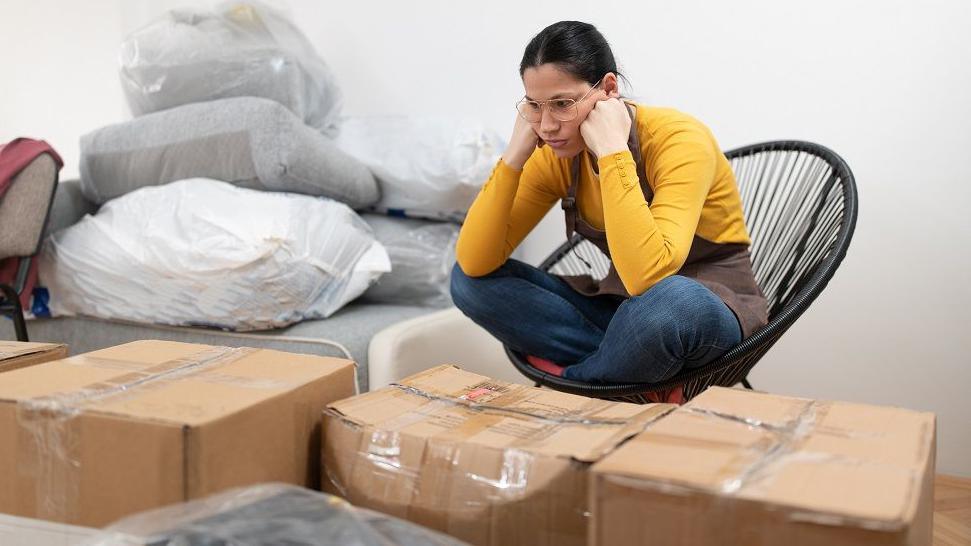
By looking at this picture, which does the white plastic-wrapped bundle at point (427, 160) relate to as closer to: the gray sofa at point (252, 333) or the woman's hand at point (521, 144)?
the gray sofa at point (252, 333)

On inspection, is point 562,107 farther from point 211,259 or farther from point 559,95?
point 211,259

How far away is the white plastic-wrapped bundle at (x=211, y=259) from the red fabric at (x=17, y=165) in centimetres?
4

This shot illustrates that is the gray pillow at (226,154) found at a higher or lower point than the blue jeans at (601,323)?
higher

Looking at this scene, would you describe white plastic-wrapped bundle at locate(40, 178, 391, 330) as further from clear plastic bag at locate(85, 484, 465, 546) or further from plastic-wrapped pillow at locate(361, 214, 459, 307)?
clear plastic bag at locate(85, 484, 465, 546)

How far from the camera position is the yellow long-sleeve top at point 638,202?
131 centimetres

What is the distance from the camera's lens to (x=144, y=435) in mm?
863

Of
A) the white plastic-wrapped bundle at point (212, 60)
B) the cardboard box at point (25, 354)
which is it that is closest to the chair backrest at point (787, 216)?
the white plastic-wrapped bundle at point (212, 60)

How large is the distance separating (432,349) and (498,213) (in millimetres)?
449

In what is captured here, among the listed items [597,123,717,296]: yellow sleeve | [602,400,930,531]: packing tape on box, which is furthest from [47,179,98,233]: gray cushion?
[602,400,930,531]: packing tape on box

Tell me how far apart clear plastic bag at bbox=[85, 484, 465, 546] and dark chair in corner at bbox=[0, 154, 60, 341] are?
3.70 feet

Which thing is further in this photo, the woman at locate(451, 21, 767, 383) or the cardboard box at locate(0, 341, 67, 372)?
the woman at locate(451, 21, 767, 383)

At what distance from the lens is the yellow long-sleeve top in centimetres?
131

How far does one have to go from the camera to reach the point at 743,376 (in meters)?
1.46

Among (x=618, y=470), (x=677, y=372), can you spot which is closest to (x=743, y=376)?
(x=677, y=372)
